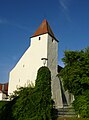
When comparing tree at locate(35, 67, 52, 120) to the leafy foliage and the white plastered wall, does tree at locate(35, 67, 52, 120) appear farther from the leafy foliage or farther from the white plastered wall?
the white plastered wall

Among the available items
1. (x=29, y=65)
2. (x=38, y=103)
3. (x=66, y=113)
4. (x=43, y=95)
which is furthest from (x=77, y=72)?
(x=29, y=65)

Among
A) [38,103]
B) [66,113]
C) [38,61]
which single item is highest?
[38,61]

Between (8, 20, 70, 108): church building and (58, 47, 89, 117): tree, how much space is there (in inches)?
465

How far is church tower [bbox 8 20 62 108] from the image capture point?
44.7 metres

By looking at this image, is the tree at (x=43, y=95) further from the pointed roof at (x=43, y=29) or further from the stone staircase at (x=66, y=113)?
the pointed roof at (x=43, y=29)

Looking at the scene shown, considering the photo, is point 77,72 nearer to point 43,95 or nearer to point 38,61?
point 43,95

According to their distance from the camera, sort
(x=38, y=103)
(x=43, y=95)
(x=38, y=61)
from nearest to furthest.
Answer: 1. (x=38, y=103)
2. (x=43, y=95)
3. (x=38, y=61)

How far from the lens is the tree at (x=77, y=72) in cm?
2892

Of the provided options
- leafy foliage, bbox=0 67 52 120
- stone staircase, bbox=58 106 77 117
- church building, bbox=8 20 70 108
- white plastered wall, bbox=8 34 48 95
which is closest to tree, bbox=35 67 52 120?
leafy foliage, bbox=0 67 52 120

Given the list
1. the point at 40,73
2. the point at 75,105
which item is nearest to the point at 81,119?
the point at 75,105

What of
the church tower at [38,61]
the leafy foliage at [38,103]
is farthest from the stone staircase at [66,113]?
the church tower at [38,61]

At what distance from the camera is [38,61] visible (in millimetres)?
44969

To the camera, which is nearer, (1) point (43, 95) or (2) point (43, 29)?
(1) point (43, 95)

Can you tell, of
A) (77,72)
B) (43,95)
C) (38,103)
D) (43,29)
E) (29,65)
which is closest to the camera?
(38,103)
